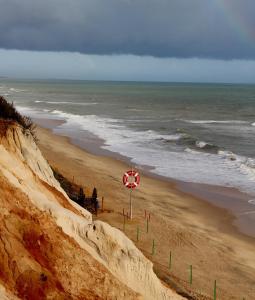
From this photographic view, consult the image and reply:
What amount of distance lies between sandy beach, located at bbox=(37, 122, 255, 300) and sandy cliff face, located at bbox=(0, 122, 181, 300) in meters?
3.76

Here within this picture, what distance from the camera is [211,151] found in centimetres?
4469

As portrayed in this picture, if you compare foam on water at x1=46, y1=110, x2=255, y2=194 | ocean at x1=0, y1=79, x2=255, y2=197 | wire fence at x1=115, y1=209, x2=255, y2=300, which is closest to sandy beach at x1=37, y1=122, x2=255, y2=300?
wire fence at x1=115, y1=209, x2=255, y2=300

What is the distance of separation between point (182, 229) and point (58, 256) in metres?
12.2

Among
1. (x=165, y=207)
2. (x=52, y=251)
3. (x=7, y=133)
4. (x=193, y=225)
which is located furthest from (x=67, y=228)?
(x=165, y=207)

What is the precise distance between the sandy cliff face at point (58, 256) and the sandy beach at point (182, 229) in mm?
3756

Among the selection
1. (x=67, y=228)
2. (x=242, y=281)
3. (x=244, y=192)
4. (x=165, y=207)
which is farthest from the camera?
(x=244, y=192)

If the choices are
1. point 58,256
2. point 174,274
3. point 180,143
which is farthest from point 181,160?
point 58,256

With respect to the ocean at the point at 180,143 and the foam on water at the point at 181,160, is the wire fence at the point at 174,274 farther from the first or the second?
the foam on water at the point at 181,160

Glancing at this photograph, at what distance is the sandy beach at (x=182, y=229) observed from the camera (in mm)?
15828

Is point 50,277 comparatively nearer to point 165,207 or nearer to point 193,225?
point 193,225

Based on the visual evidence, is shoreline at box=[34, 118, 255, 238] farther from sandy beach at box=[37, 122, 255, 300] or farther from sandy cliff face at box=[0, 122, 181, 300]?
sandy cliff face at box=[0, 122, 181, 300]

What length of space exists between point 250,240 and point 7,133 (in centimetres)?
1211

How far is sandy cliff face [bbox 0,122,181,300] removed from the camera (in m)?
9.28

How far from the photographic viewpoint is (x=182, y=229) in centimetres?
2138
